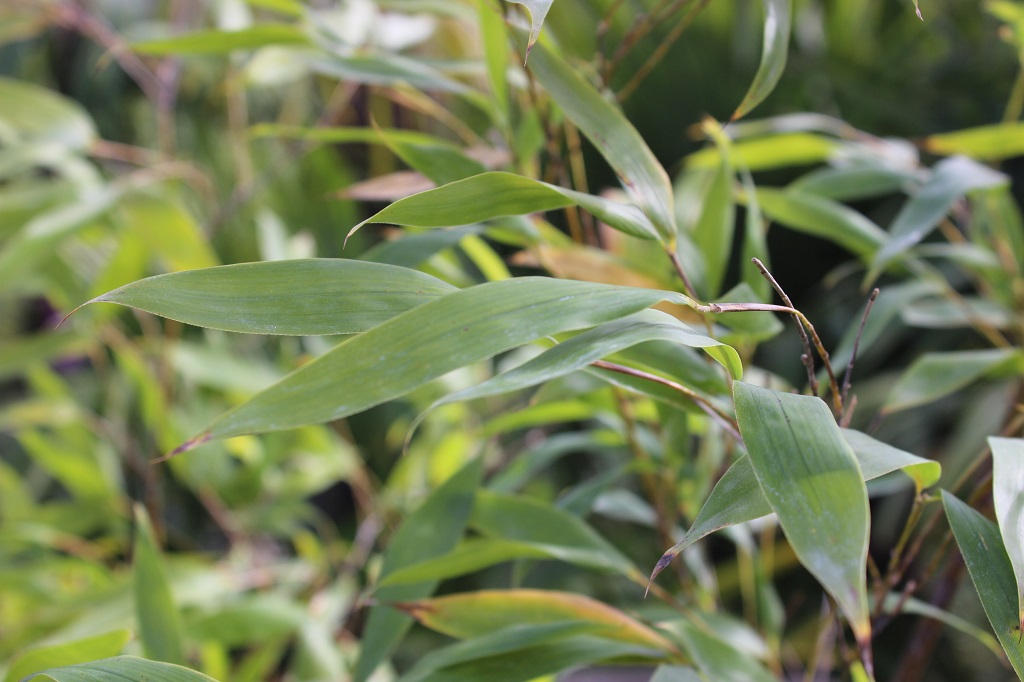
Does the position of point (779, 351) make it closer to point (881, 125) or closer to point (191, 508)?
point (881, 125)

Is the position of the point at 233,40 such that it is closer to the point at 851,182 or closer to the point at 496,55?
the point at 496,55

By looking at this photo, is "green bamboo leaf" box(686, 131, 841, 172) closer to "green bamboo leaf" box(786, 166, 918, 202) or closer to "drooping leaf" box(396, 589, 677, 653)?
"green bamboo leaf" box(786, 166, 918, 202)

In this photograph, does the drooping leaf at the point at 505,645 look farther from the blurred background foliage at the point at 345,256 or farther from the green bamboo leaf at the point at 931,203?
the green bamboo leaf at the point at 931,203

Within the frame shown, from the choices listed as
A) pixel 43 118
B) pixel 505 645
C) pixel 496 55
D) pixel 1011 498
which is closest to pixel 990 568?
pixel 1011 498

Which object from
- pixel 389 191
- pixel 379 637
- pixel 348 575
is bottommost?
pixel 348 575

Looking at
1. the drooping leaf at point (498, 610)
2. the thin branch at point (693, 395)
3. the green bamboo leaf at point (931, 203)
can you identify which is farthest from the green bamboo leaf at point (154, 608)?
the green bamboo leaf at point (931, 203)

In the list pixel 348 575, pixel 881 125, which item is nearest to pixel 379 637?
pixel 348 575
